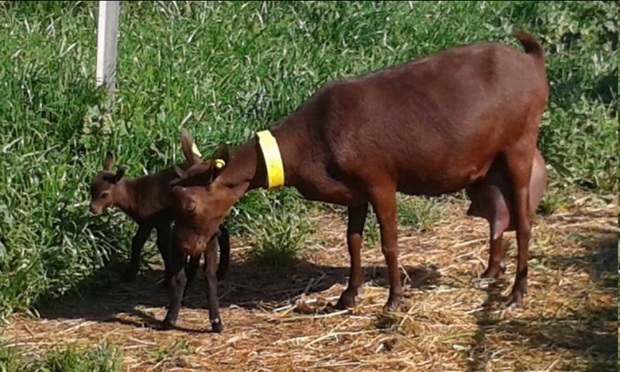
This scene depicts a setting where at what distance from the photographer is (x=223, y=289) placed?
7.21m

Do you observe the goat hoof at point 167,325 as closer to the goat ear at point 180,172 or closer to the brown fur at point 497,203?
the goat ear at point 180,172

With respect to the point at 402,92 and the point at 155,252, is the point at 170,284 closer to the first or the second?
the point at 155,252

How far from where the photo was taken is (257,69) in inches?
353

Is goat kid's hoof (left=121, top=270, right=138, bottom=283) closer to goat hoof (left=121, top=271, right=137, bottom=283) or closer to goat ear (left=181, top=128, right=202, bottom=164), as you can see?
goat hoof (left=121, top=271, right=137, bottom=283)

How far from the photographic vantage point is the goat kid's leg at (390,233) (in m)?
6.43

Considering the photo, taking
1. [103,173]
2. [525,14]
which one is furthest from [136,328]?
[525,14]

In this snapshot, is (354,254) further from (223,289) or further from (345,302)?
(223,289)

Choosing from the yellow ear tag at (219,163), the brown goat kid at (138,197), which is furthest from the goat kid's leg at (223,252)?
the yellow ear tag at (219,163)

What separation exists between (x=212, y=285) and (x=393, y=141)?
1.12m

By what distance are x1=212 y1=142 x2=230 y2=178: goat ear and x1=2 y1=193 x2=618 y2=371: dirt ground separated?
Answer: 82 cm

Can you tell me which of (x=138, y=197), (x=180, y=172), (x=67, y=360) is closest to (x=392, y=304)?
(x=180, y=172)

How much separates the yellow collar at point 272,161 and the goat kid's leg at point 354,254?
577 mm

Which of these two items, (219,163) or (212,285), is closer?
(219,163)

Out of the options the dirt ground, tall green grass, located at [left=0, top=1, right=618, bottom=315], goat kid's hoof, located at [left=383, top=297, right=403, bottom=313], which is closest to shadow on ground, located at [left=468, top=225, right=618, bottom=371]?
the dirt ground
